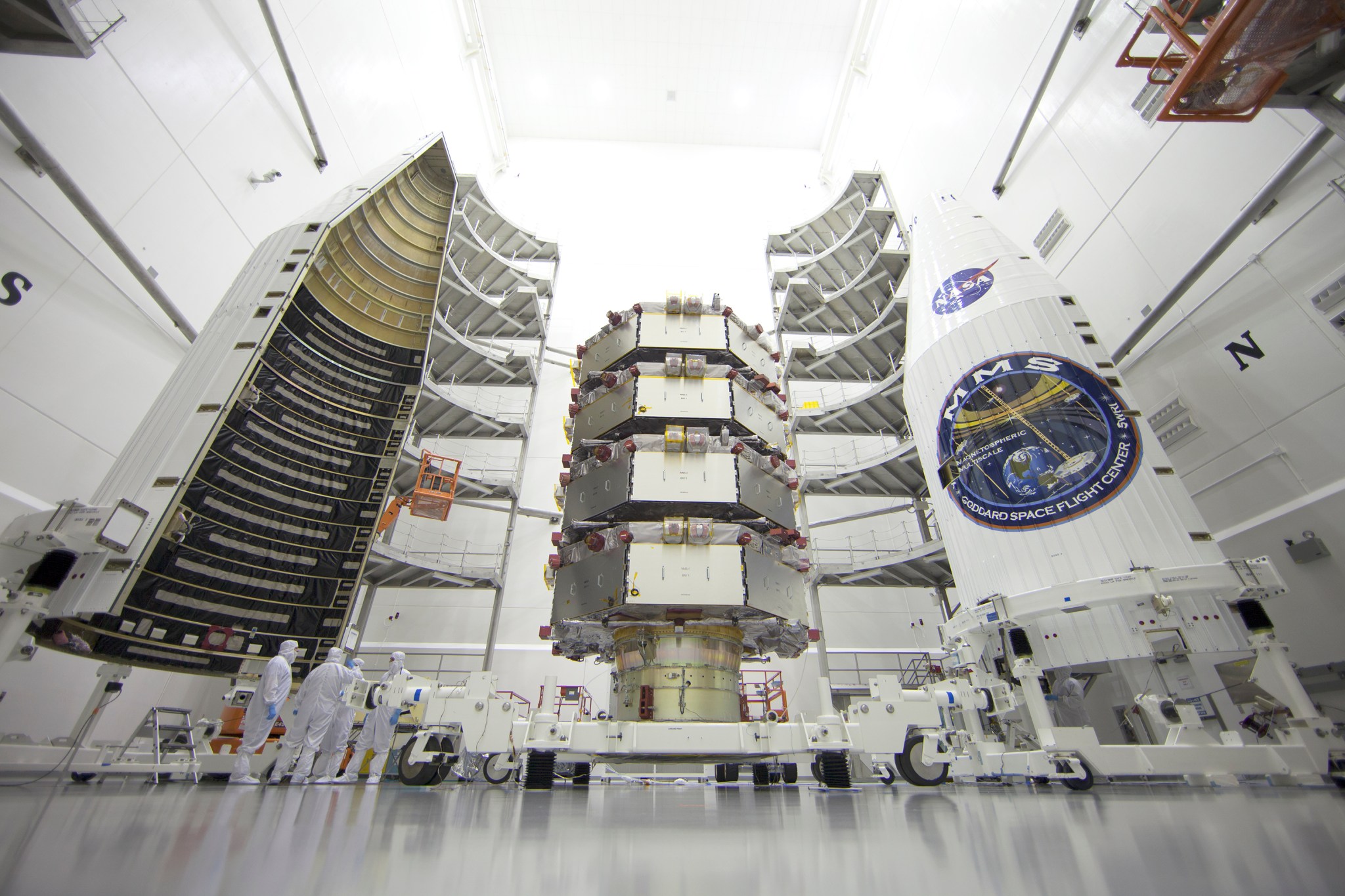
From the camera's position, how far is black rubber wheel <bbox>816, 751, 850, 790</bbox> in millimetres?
5027

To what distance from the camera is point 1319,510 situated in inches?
242

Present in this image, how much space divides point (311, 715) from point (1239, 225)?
11905mm

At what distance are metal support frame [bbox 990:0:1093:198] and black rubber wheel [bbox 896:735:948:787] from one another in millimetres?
11160

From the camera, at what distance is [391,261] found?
9.28m

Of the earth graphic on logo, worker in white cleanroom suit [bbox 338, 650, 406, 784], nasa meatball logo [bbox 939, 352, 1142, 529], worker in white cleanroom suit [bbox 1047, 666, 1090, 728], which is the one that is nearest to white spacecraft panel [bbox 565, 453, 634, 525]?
worker in white cleanroom suit [bbox 338, 650, 406, 784]

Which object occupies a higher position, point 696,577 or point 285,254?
point 285,254

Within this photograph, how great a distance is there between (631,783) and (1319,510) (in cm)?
862

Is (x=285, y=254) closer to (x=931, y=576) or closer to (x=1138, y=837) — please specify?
(x=1138, y=837)

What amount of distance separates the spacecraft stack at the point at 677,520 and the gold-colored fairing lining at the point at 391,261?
307 centimetres

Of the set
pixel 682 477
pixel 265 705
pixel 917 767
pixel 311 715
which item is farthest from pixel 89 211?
pixel 917 767

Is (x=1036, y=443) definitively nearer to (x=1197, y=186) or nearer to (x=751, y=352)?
(x=751, y=352)

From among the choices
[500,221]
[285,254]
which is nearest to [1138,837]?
[285,254]

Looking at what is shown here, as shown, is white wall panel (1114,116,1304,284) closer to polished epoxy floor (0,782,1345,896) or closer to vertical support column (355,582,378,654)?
polished epoxy floor (0,782,1345,896)

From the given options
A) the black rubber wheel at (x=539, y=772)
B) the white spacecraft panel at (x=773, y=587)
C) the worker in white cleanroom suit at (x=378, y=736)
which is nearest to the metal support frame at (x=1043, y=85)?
the white spacecraft panel at (x=773, y=587)
